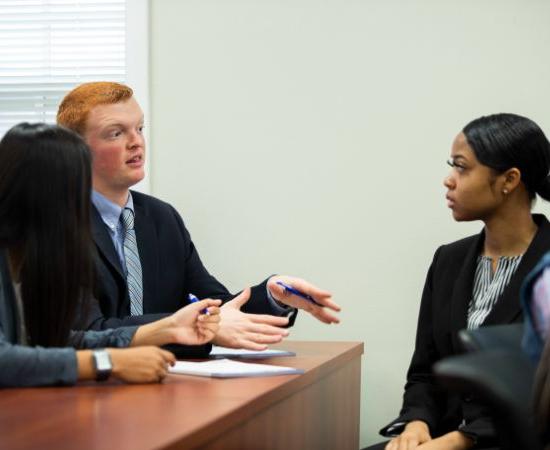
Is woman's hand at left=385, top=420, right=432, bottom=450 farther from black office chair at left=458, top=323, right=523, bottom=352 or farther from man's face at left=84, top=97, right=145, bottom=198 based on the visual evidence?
man's face at left=84, top=97, right=145, bottom=198

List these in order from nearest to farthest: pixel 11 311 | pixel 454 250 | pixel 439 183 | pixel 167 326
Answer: pixel 11 311 → pixel 167 326 → pixel 454 250 → pixel 439 183

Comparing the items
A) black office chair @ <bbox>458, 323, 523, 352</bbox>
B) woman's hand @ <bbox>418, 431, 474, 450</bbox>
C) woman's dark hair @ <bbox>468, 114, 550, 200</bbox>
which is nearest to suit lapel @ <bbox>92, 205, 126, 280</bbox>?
woman's hand @ <bbox>418, 431, 474, 450</bbox>

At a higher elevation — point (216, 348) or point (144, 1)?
point (144, 1)

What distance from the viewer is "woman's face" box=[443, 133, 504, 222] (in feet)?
9.09

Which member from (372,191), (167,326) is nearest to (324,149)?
(372,191)

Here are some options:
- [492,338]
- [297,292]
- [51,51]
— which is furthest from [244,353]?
[51,51]

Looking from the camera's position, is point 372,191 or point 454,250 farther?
point 372,191

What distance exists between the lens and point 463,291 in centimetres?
274

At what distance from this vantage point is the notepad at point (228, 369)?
2.09 m

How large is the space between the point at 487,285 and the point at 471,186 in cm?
29

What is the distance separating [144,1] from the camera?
3.75 metres

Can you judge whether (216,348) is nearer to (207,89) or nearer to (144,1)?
(207,89)

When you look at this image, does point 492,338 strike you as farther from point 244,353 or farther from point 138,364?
point 244,353

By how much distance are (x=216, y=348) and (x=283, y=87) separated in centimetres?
130
